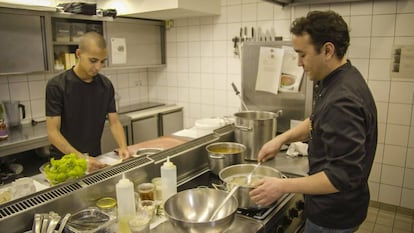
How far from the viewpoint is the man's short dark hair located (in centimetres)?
114

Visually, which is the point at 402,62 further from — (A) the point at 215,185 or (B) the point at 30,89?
(B) the point at 30,89

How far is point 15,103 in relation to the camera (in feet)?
9.70

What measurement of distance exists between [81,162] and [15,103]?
202 centimetres

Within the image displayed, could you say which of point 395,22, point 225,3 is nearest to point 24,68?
→ point 225,3

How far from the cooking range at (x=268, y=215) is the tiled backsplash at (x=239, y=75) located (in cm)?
162

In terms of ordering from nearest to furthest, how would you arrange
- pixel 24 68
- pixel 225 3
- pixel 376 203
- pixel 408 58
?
1. pixel 408 58
2. pixel 24 68
3. pixel 376 203
4. pixel 225 3

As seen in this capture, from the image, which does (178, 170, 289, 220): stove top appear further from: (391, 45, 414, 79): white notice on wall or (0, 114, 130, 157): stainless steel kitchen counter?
(391, 45, 414, 79): white notice on wall

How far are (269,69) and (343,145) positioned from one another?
5.77 ft

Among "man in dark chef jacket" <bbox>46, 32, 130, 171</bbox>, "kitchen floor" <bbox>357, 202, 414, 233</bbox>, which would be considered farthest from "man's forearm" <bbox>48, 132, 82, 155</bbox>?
"kitchen floor" <bbox>357, 202, 414, 233</bbox>

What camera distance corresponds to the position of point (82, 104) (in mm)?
2105

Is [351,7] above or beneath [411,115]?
above

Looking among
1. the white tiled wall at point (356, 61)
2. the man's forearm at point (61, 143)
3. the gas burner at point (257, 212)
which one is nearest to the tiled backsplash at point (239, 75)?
the white tiled wall at point (356, 61)

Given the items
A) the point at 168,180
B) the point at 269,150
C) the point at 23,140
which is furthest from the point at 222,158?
the point at 23,140

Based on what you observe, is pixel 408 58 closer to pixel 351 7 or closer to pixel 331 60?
pixel 351 7
